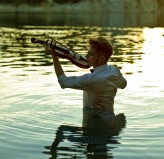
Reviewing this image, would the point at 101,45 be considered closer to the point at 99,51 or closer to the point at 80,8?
the point at 99,51

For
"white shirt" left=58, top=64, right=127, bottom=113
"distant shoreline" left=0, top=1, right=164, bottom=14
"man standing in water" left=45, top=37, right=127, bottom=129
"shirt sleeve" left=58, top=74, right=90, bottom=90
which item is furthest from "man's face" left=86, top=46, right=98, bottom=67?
"distant shoreline" left=0, top=1, right=164, bottom=14

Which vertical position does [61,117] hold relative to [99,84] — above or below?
below

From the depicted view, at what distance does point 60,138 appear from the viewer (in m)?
9.88

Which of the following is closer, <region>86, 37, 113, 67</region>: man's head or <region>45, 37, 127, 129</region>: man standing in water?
<region>86, 37, 113, 67</region>: man's head

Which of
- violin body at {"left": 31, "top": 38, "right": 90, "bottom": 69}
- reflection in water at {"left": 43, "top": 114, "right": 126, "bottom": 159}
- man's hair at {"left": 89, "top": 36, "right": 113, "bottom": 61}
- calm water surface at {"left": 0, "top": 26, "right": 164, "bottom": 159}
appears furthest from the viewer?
violin body at {"left": 31, "top": 38, "right": 90, "bottom": 69}

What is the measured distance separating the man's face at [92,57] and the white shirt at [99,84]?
0.45 feet

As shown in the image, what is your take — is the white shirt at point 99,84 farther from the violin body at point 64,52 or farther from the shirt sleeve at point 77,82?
the violin body at point 64,52

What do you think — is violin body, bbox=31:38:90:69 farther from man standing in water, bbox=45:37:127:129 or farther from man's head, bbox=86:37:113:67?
man's head, bbox=86:37:113:67

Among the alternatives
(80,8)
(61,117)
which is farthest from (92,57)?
(80,8)

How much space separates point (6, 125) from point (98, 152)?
2.83 meters

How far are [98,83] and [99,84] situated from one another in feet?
0.14

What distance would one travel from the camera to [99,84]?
994 cm

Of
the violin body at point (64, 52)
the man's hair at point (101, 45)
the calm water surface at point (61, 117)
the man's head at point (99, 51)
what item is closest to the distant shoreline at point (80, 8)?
the calm water surface at point (61, 117)

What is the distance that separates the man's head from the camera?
31.3ft
